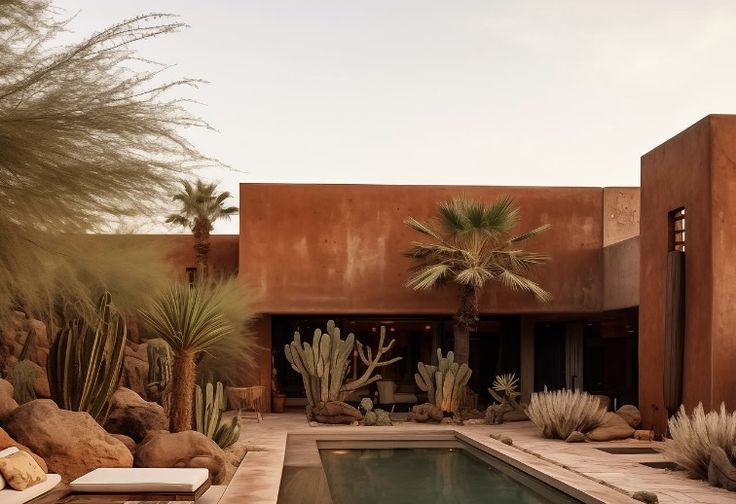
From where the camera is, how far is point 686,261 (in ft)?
39.4

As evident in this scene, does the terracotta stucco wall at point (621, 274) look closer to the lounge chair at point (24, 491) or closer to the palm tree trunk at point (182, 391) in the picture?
the palm tree trunk at point (182, 391)

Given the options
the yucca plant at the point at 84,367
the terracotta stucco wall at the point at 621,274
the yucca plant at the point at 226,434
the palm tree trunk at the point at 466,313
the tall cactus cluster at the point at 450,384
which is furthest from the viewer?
the palm tree trunk at the point at 466,313

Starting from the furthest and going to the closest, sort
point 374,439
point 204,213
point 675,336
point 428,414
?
point 204,213
point 428,414
point 374,439
point 675,336

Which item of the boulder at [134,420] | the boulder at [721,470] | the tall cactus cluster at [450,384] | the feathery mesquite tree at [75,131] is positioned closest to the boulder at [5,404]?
the boulder at [134,420]

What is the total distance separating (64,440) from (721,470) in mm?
6243

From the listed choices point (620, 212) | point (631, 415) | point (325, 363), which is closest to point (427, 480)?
point (631, 415)

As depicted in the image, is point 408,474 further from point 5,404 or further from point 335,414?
point 335,414

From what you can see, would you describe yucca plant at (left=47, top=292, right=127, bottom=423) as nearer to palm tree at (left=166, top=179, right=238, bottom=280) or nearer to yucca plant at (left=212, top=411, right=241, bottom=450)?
yucca plant at (left=212, top=411, right=241, bottom=450)

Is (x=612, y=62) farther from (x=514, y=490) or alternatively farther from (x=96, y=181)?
(x=96, y=181)

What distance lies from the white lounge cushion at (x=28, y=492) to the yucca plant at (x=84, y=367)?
3.15 m

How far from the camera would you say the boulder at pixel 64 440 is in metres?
7.51

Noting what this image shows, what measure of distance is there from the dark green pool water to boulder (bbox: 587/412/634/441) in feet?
6.46

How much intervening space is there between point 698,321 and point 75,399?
7944mm

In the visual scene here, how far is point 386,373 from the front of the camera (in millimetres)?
19781
